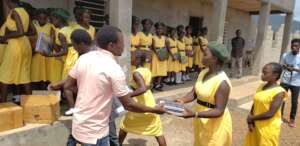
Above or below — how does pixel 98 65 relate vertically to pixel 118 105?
above

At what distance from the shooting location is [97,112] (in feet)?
7.30

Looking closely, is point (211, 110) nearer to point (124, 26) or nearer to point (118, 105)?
point (118, 105)

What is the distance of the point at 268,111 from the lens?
3.02m

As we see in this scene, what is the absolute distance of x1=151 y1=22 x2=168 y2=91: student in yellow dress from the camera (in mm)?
7110

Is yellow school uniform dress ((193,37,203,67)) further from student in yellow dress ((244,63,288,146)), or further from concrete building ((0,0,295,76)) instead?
student in yellow dress ((244,63,288,146))

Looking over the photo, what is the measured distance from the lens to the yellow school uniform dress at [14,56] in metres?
4.06

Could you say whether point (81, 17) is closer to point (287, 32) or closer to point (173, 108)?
point (173, 108)

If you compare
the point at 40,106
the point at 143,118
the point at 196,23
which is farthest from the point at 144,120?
the point at 196,23

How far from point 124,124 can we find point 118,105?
2.94 ft

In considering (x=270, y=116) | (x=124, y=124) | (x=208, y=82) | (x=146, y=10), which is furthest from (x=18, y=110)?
(x=146, y=10)

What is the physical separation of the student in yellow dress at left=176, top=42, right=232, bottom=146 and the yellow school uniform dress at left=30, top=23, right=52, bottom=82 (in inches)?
114

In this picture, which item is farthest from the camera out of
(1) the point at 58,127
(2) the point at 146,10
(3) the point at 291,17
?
(3) the point at 291,17

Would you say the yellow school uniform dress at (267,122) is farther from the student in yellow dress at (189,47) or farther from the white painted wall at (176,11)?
the white painted wall at (176,11)

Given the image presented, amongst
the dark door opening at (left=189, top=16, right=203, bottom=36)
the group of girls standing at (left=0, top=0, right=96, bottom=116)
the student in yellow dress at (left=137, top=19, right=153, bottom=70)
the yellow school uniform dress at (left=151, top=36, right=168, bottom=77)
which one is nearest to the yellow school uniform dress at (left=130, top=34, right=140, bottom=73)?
the student in yellow dress at (left=137, top=19, right=153, bottom=70)
